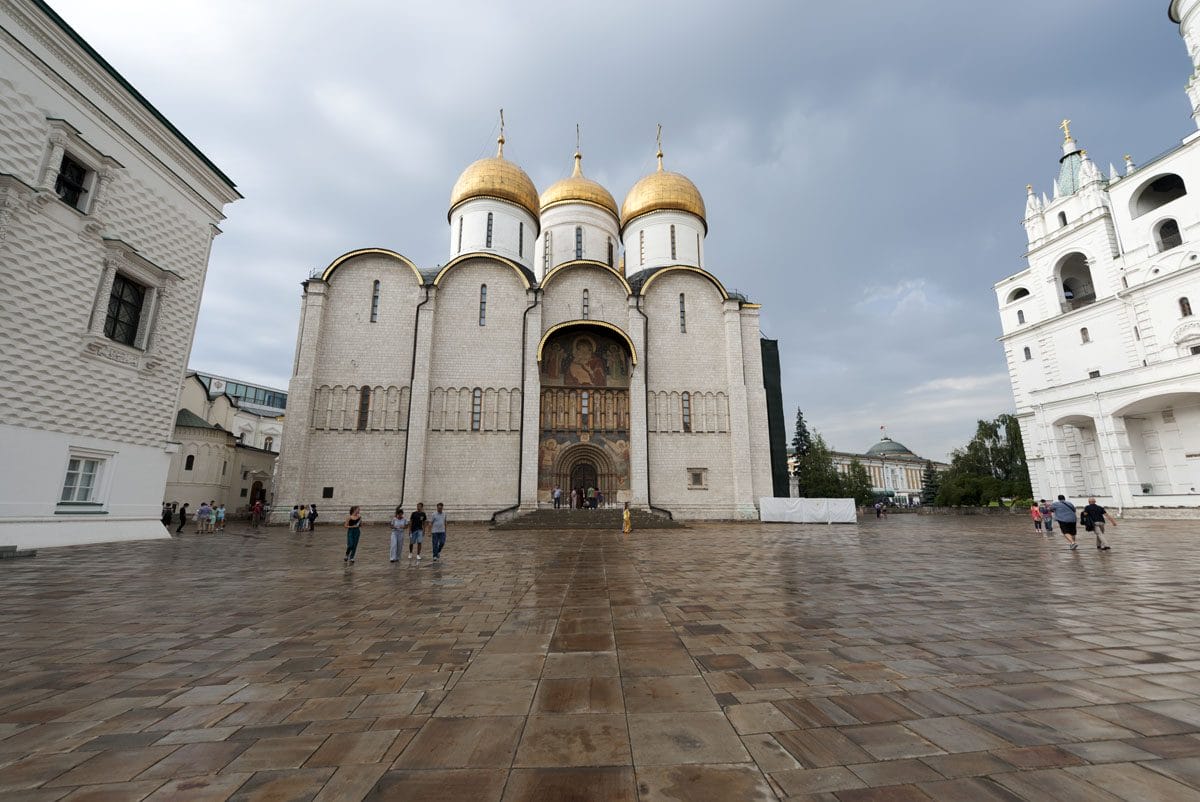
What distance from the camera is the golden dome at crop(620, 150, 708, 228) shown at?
29.5 meters

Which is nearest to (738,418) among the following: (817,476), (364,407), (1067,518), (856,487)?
(1067,518)

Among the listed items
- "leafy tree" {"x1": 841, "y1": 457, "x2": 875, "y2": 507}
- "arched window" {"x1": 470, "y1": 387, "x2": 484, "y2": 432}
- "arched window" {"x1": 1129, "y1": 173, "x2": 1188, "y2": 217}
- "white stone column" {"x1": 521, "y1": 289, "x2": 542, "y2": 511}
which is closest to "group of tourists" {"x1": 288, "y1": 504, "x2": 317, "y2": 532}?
"arched window" {"x1": 470, "y1": 387, "x2": 484, "y2": 432}

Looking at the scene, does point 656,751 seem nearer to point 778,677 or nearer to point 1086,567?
point 778,677

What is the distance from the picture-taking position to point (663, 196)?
29.5m

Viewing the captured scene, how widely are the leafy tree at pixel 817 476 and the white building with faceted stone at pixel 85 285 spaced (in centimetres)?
4060

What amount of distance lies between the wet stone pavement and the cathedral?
51.2 feet

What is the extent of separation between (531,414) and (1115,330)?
30656mm

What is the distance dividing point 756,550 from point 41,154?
1832 centimetres

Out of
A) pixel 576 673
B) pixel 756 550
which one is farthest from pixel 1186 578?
pixel 576 673

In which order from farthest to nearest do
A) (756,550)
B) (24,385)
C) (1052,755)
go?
(756,550) < (24,385) < (1052,755)

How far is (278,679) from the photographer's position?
337 centimetres

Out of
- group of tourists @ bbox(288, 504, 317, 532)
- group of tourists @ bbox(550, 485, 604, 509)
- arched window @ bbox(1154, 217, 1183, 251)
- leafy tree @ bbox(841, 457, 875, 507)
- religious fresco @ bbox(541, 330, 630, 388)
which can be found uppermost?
arched window @ bbox(1154, 217, 1183, 251)

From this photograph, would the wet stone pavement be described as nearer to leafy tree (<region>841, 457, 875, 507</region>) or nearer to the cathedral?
the cathedral

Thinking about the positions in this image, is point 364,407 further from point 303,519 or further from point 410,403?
point 303,519
